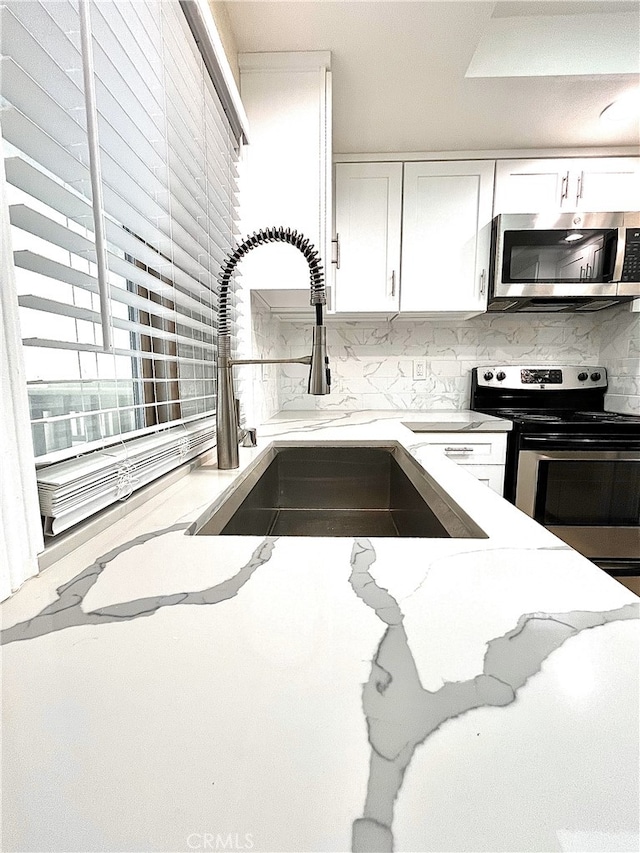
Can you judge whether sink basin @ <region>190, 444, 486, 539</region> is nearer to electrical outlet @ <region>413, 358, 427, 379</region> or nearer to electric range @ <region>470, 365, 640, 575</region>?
electric range @ <region>470, 365, 640, 575</region>

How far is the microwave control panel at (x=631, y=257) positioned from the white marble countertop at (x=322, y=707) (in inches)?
84.4

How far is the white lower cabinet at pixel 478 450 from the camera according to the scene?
1.99m

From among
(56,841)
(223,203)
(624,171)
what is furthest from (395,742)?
(624,171)

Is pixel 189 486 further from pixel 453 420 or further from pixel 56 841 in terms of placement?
pixel 453 420

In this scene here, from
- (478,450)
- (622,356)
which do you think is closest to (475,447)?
(478,450)

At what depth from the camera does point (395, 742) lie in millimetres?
248

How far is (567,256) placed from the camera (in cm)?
204

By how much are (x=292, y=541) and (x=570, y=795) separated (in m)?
0.38

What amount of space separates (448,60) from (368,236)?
78 cm

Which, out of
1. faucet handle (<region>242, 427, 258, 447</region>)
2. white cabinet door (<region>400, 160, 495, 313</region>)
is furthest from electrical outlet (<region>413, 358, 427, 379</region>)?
faucet handle (<region>242, 427, 258, 447</region>)

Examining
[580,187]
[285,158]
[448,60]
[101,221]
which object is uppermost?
[448,60]

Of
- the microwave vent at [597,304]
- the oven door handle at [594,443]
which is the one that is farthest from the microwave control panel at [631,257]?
the oven door handle at [594,443]

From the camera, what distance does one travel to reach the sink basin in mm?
1000

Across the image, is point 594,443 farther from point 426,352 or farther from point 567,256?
point 426,352
